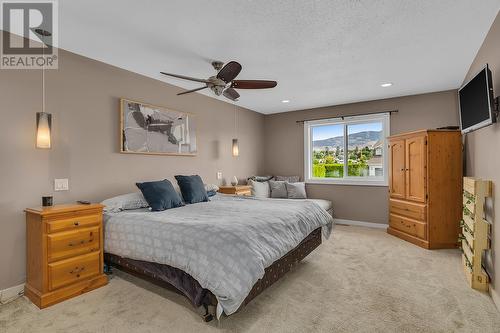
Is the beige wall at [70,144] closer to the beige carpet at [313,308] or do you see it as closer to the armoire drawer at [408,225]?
the beige carpet at [313,308]

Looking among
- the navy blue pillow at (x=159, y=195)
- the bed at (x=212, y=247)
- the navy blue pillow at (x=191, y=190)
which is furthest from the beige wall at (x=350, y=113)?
the navy blue pillow at (x=159, y=195)

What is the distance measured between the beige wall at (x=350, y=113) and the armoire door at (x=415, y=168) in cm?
80

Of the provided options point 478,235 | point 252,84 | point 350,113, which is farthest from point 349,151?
point 252,84

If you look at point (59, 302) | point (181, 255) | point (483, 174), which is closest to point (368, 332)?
point (181, 255)

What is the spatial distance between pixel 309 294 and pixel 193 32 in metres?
2.73

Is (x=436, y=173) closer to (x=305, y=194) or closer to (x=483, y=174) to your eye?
(x=483, y=174)

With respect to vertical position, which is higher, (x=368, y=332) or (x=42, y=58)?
(x=42, y=58)

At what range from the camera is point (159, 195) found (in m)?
3.14

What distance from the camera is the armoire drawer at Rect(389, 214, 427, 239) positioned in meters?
→ 3.95

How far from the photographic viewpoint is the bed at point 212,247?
1944mm

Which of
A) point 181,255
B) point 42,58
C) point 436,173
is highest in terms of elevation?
point 42,58

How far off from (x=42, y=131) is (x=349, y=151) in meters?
5.08

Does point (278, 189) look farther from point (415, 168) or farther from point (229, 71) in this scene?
point (229, 71)

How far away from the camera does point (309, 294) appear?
2.49 meters
